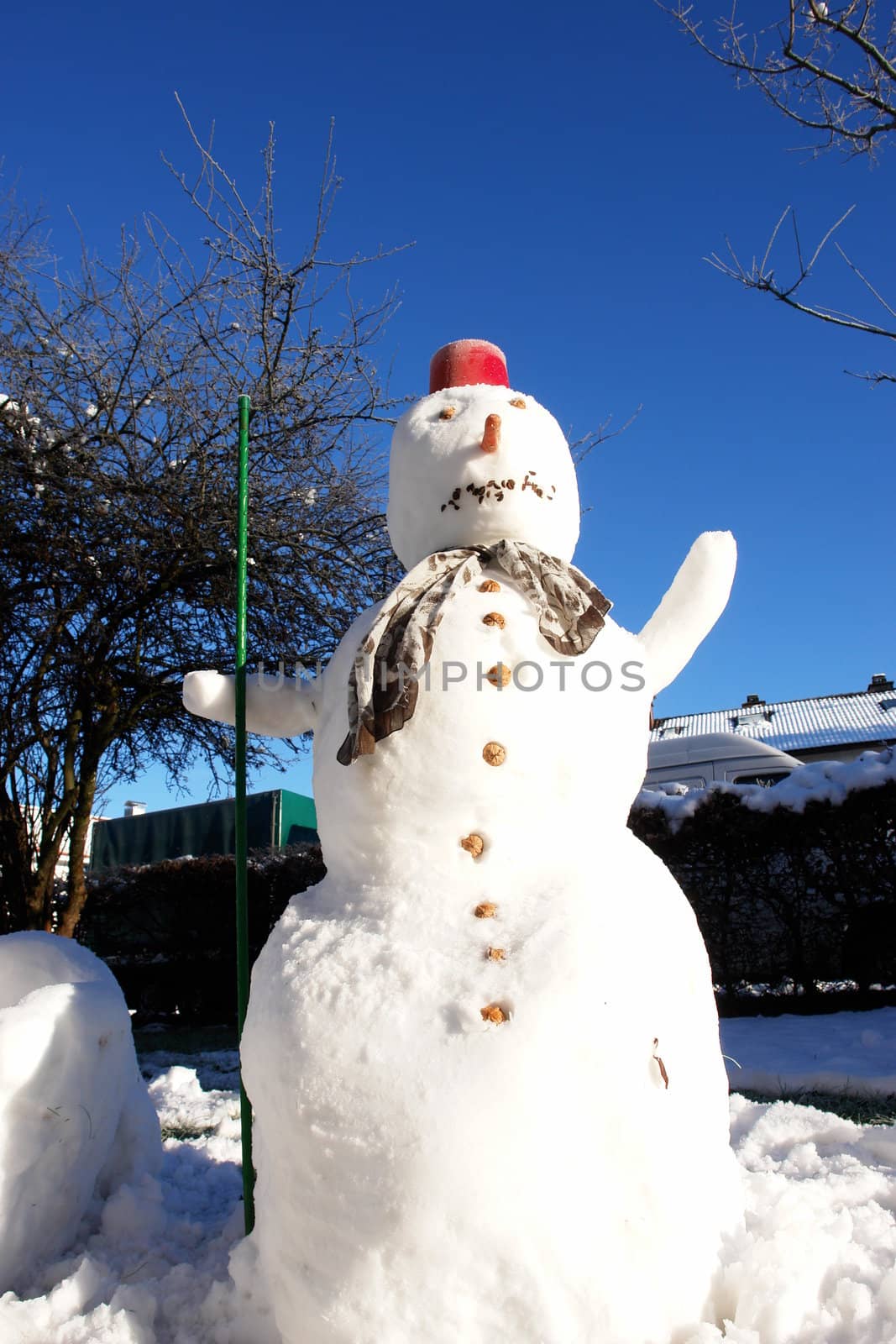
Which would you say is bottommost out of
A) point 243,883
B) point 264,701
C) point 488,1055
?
point 488,1055

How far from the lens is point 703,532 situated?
2.63 metres

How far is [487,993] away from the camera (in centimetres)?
187

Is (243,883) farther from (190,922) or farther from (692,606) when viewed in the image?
(190,922)

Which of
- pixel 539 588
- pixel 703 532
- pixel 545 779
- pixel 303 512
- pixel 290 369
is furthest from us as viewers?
pixel 303 512

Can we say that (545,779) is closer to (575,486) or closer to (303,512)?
(575,486)

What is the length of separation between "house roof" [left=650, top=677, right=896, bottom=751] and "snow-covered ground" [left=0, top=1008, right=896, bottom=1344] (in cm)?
1331

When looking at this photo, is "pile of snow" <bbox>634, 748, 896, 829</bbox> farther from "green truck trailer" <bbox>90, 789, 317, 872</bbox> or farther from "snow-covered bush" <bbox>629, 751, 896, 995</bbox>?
"green truck trailer" <bbox>90, 789, 317, 872</bbox>

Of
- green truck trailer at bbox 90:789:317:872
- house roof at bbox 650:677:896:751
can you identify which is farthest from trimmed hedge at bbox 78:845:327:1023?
house roof at bbox 650:677:896:751

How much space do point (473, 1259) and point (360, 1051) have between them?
0.41 metres

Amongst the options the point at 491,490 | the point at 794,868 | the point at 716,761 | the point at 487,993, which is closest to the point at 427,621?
the point at 491,490

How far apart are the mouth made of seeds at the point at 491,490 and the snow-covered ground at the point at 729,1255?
1.81 metres

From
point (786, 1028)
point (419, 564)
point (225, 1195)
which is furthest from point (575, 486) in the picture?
point (786, 1028)

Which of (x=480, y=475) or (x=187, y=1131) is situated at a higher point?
(x=480, y=475)

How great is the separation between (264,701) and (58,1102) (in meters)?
1.26
